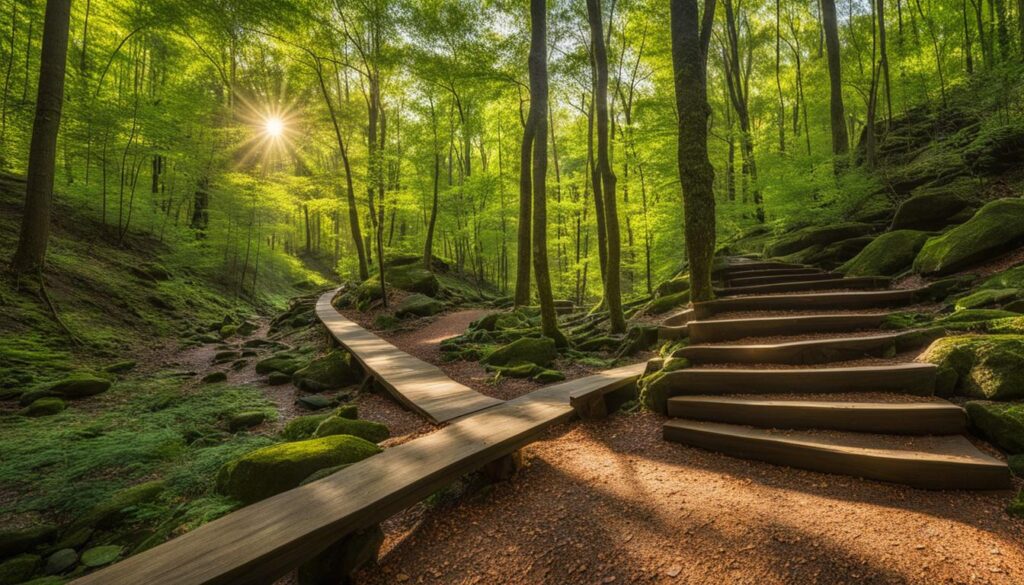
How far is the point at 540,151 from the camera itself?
856cm

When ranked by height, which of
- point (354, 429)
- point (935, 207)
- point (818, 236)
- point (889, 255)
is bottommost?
point (354, 429)

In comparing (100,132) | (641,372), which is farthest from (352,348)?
(100,132)

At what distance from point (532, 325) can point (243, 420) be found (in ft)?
21.8

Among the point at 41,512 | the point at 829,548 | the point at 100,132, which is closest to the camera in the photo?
the point at 829,548

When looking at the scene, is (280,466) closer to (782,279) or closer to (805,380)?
(805,380)

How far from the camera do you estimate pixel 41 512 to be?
138 inches

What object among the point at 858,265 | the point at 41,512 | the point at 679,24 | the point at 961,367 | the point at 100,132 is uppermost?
the point at 100,132

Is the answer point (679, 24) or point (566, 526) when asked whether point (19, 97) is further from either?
point (566, 526)

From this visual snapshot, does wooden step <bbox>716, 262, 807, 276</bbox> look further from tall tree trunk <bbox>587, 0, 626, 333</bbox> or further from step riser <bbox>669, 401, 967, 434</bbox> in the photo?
step riser <bbox>669, 401, 967, 434</bbox>

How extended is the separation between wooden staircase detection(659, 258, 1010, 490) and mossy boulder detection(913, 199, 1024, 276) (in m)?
1.04

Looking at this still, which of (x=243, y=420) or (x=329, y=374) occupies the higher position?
(x=329, y=374)

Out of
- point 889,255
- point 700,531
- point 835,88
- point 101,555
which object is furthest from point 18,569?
point 835,88

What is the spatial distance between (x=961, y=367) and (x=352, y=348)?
8.43 m

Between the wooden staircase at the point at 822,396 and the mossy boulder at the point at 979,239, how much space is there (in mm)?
1037
